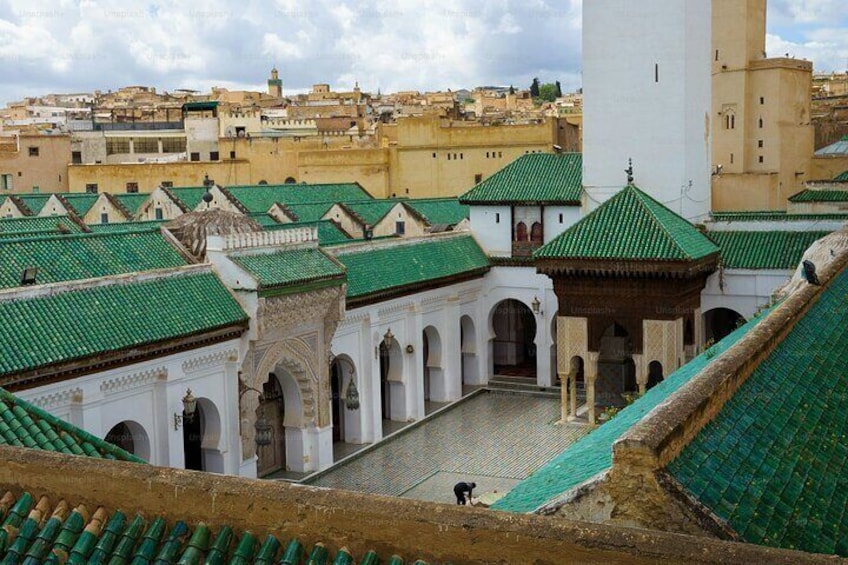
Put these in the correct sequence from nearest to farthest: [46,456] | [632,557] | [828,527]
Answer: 1. [632,557]
2. [46,456]
3. [828,527]

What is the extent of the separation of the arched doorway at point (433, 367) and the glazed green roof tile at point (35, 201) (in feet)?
37.9

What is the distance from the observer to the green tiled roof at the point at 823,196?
21.4 m

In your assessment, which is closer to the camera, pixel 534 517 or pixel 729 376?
pixel 534 517

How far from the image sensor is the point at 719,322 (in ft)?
65.0

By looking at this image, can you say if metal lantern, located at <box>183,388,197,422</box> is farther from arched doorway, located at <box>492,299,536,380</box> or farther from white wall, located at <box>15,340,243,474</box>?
arched doorway, located at <box>492,299,536,380</box>

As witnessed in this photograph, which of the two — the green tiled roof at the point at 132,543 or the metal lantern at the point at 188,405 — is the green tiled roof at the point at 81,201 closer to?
the metal lantern at the point at 188,405

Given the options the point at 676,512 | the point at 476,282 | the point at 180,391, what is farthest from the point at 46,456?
the point at 476,282

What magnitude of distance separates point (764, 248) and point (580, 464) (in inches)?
485

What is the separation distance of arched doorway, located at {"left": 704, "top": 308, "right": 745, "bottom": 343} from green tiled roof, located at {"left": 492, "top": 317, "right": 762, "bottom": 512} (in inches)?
407

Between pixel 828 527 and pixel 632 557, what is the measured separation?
2.23 metres

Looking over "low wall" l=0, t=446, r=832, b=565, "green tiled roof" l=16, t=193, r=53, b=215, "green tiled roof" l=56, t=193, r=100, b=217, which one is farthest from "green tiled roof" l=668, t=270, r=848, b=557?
"green tiled roof" l=16, t=193, r=53, b=215

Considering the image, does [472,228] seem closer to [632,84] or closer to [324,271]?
[632,84]

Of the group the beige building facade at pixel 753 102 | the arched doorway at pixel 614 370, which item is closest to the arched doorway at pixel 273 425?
the arched doorway at pixel 614 370

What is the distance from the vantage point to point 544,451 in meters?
16.4
